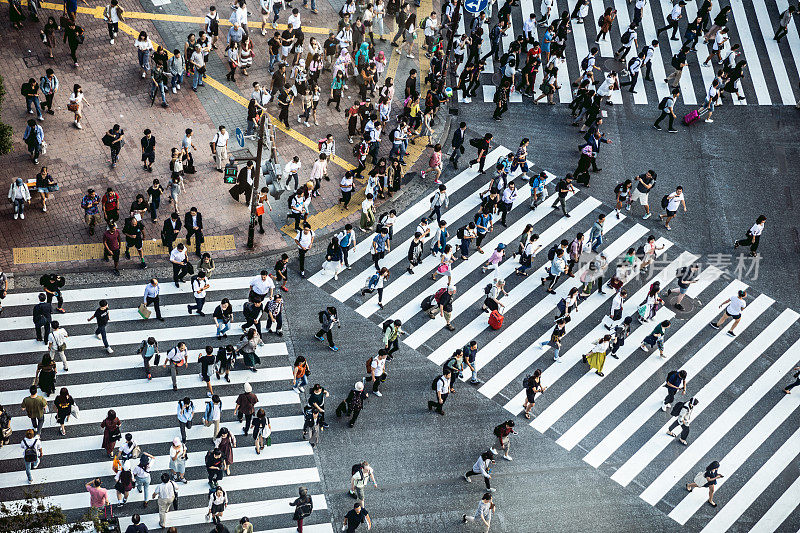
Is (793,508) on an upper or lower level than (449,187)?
lower

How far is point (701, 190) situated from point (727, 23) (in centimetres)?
1033

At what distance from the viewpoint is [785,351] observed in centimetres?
3100

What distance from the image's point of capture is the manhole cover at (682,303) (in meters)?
31.8

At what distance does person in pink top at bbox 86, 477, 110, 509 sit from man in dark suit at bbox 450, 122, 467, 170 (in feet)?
52.6

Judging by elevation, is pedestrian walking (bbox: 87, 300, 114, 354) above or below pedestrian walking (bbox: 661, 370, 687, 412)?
above

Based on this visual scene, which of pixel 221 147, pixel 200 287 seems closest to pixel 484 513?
pixel 200 287

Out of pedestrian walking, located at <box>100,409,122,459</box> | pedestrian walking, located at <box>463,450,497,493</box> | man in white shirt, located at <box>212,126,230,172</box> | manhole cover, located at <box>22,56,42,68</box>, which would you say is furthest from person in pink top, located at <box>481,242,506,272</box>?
manhole cover, located at <box>22,56,42,68</box>

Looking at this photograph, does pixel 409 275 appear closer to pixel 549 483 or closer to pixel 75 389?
pixel 549 483

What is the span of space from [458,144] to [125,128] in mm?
10762

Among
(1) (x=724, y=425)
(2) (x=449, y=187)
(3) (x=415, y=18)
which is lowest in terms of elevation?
(1) (x=724, y=425)

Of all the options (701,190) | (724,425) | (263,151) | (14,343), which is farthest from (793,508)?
(14,343)

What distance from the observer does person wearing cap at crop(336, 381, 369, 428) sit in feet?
87.7

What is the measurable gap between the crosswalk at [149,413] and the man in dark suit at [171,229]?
4.31ft

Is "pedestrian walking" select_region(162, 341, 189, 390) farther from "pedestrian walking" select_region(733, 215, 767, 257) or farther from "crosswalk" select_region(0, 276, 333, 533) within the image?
"pedestrian walking" select_region(733, 215, 767, 257)
